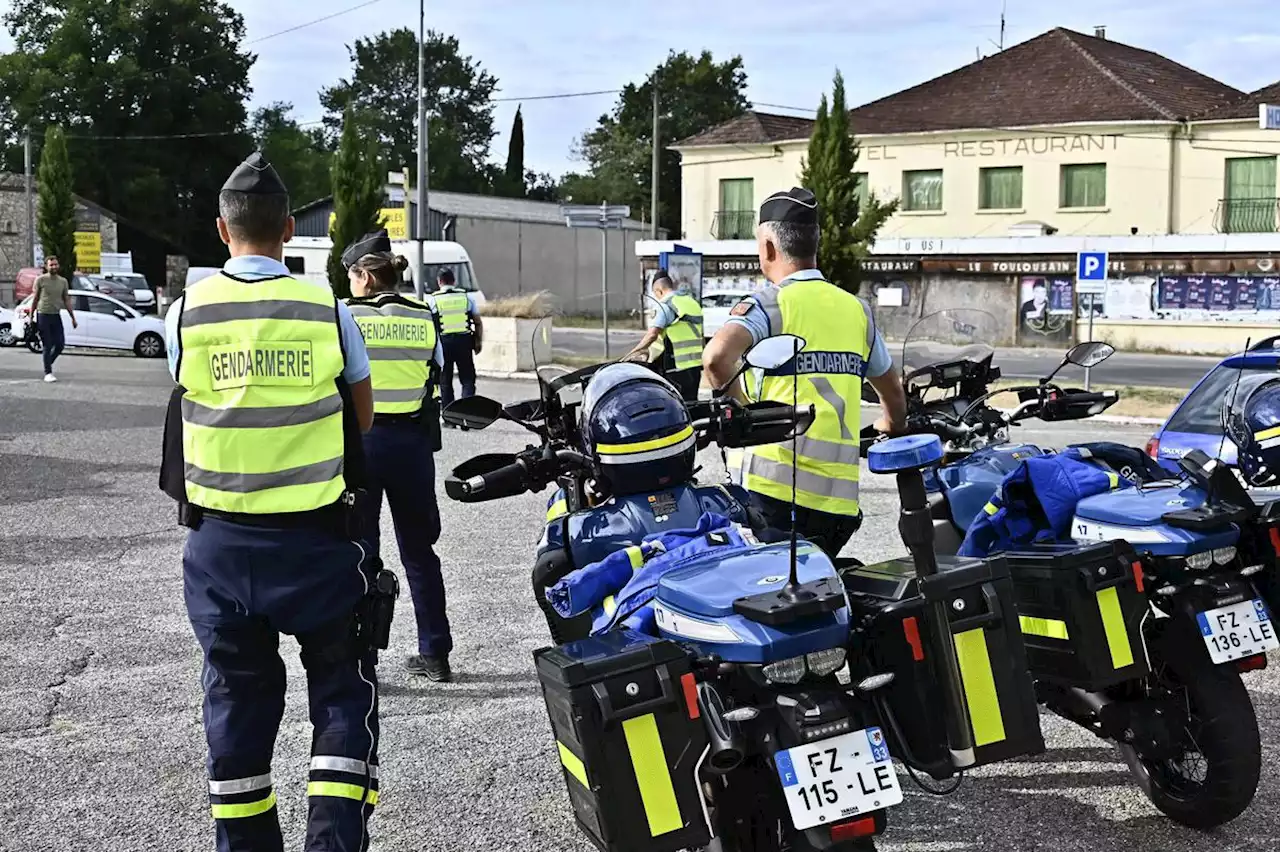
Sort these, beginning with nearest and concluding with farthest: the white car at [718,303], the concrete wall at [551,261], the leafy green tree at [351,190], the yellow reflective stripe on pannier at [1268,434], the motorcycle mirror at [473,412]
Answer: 1. the motorcycle mirror at [473,412]
2. the yellow reflective stripe on pannier at [1268,434]
3. the leafy green tree at [351,190]
4. the white car at [718,303]
5. the concrete wall at [551,261]

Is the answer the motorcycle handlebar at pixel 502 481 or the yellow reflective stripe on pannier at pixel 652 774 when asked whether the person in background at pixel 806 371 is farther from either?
the yellow reflective stripe on pannier at pixel 652 774

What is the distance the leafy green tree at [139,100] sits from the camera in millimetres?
62812

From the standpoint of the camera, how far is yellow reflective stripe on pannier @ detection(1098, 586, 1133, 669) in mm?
3865

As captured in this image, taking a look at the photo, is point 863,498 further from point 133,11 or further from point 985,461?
point 133,11

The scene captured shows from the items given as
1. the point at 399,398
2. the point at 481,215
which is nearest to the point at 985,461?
the point at 399,398

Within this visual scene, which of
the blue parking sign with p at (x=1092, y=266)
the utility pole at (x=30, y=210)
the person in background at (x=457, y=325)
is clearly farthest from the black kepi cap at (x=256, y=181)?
the utility pole at (x=30, y=210)

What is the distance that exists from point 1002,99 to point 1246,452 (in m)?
39.3

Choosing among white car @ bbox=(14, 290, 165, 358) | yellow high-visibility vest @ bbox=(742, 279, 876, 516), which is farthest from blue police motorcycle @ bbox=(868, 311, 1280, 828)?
white car @ bbox=(14, 290, 165, 358)

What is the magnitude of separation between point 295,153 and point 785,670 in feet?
284

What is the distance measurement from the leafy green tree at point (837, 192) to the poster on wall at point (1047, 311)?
4749 millimetres

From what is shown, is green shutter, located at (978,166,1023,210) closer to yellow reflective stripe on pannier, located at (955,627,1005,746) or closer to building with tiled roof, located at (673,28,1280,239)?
building with tiled roof, located at (673,28,1280,239)

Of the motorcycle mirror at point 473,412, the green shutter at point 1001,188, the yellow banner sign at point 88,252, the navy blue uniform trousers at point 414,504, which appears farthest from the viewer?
the yellow banner sign at point 88,252

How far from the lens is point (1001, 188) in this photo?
40.3 metres

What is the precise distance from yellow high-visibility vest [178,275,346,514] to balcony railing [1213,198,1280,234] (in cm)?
3664
